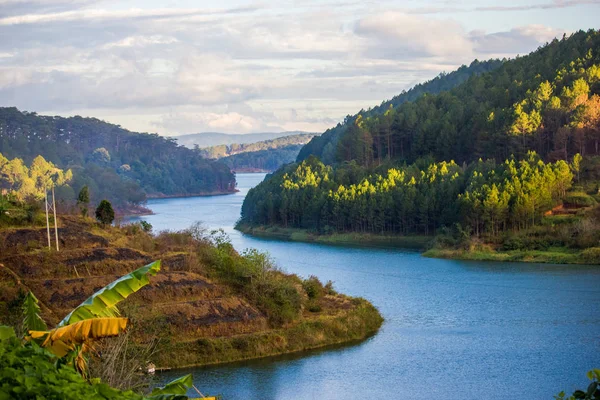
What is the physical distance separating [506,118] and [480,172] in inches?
556

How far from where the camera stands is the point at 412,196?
7762cm

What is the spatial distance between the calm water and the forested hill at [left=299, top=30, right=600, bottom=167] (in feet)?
92.0

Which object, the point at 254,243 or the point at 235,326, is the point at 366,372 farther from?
the point at 254,243

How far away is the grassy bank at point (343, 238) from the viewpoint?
74.5m

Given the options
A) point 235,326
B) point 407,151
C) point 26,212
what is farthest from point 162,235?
point 407,151

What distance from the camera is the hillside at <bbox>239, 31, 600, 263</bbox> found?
222 ft

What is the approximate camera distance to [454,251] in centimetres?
6588

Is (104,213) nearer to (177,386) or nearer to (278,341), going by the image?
(278,341)

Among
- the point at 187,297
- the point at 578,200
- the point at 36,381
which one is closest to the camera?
the point at 36,381

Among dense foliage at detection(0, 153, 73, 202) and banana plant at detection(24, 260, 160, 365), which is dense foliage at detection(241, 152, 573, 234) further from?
banana plant at detection(24, 260, 160, 365)

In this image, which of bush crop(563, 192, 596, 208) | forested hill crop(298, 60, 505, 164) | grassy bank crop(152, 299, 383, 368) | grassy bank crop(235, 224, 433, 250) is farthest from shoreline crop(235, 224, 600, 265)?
forested hill crop(298, 60, 505, 164)

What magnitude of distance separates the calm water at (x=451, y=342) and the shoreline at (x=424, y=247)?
2431mm

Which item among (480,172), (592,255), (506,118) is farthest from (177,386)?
(506,118)

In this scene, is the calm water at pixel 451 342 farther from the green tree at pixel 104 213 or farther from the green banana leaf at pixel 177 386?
the green banana leaf at pixel 177 386
